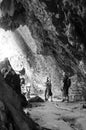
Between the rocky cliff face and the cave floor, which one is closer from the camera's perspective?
the cave floor

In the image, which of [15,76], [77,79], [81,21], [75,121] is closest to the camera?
[75,121]

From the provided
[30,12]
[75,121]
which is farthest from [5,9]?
[75,121]

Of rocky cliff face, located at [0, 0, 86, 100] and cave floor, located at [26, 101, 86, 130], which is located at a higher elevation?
rocky cliff face, located at [0, 0, 86, 100]

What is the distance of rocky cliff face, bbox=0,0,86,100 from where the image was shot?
1569 centimetres

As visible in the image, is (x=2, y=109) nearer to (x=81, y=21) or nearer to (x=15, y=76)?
(x=81, y=21)

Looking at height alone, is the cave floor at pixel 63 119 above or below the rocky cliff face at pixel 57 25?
below

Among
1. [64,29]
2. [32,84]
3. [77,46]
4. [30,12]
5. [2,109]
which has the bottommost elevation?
[32,84]

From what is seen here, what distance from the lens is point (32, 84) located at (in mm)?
33281

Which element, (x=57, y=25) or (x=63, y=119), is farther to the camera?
(x=57, y=25)

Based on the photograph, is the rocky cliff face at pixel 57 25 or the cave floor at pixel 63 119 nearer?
the cave floor at pixel 63 119

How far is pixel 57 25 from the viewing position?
685 inches

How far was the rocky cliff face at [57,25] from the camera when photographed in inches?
618

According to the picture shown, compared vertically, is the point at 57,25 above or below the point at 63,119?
above

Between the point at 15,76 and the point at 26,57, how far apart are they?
15.1m
